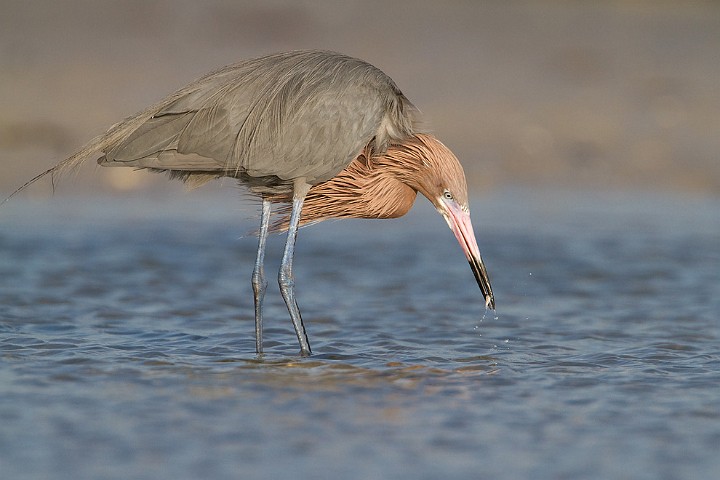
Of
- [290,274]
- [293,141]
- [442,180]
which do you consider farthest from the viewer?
[290,274]

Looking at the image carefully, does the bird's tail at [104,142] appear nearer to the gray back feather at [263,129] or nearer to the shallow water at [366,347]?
the gray back feather at [263,129]

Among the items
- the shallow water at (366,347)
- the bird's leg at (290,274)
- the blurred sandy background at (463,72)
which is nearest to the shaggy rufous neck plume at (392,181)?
the bird's leg at (290,274)

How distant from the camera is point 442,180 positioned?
22.5 feet

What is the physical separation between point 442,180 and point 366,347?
1.05 m

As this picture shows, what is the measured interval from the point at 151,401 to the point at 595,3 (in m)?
12.6

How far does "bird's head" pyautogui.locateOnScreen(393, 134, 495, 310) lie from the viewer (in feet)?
22.5

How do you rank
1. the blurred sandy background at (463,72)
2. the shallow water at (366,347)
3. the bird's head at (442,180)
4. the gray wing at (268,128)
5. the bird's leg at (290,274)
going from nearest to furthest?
the shallow water at (366,347), the gray wing at (268,128), the bird's leg at (290,274), the bird's head at (442,180), the blurred sandy background at (463,72)

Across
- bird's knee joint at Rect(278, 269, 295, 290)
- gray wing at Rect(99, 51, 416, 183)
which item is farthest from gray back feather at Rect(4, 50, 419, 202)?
bird's knee joint at Rect(278, 269, 295, 290)

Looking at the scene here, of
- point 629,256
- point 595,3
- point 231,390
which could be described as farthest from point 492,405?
point 595,3

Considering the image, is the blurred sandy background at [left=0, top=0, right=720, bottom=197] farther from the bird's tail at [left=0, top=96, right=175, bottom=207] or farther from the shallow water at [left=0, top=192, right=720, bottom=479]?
the bird's tail at [left=0, top=96, right=175, bottom=207]

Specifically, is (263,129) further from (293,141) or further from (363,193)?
(363,193)

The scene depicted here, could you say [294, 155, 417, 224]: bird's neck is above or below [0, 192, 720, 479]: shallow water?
above

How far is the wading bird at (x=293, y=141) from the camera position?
656cm

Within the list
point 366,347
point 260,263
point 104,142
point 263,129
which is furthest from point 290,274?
point 104,142
